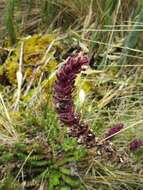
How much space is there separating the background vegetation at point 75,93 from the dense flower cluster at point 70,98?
57 mm

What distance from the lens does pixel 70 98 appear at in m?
1.68

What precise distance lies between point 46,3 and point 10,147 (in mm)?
1122

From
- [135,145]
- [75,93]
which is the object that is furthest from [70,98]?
[75,93]

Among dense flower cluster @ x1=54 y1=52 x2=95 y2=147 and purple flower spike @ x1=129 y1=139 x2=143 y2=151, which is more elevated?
dense flower cluster @ x1=54 y1=52 x2=95 y2=147

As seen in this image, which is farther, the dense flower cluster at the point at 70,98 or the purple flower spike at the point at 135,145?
the purple flower spike at the point at 135,145

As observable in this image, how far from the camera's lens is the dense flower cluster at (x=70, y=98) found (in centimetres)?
155

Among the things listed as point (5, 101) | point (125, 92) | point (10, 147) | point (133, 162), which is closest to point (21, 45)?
point (5, 101)

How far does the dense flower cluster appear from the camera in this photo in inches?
61.1

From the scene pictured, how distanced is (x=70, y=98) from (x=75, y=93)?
1.75 ft

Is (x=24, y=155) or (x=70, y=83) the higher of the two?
(x=70, y=83)

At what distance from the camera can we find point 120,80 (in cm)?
238

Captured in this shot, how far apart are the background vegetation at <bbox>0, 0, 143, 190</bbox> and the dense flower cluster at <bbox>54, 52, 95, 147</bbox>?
2.3 inches

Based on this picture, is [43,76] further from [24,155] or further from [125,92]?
[24,155]

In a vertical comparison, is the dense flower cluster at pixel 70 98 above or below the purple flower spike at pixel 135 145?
above
